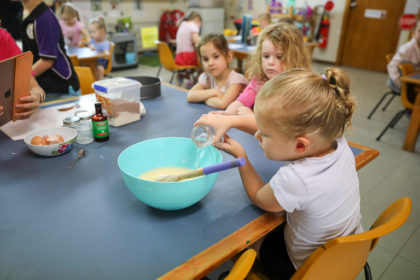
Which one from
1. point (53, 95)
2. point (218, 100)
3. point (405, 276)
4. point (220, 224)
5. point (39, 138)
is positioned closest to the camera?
point (220, 224)

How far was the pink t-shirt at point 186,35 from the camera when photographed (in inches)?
166

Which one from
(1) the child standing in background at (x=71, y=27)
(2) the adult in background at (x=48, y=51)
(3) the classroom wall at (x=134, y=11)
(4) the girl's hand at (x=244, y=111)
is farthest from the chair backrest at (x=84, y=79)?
(3) the classroom wall at (x=134, y=11)

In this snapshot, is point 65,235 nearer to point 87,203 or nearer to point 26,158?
point 87,203

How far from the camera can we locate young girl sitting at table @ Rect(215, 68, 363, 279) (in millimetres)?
771

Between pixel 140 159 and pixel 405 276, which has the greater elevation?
pixel 140 159

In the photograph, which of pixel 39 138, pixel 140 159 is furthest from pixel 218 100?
pixel 39 138

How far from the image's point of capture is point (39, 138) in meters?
1.11

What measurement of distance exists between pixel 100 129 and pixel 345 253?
36.9 inches

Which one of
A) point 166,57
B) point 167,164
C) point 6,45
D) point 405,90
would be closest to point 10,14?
point 166,57

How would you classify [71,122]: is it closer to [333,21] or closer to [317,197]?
[317,197]

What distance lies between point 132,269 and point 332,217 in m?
0.52

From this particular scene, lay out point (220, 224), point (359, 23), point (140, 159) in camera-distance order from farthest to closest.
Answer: point (359, 23)
point (140, 159)
point (220, 224)

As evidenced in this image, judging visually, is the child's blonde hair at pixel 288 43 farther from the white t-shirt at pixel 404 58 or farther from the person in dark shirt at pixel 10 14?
the person in dark shirt at pixel 10 14

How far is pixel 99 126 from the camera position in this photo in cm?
120
